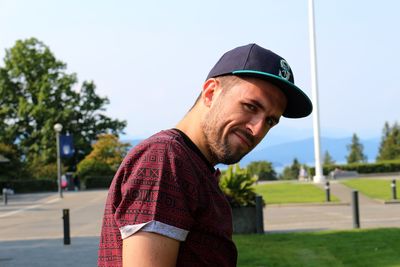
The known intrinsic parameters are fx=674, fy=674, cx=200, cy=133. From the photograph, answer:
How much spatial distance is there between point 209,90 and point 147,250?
0.55m

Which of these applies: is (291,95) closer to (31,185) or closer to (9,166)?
(31,185)

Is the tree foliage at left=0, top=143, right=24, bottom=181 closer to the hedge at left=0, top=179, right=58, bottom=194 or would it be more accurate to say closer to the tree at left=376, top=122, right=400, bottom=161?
the hedge at left=0, top=179, right=58, bottom=194

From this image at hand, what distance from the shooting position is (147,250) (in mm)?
1670

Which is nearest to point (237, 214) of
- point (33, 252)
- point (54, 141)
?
point (33, 252)

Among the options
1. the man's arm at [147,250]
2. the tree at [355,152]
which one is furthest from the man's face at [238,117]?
the tree at [355,152]

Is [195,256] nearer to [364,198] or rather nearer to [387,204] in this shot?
[387,204]

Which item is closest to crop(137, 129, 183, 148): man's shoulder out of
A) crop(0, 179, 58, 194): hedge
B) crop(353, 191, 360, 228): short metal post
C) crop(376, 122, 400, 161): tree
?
crop(353, 191, 360, 228): short metal post

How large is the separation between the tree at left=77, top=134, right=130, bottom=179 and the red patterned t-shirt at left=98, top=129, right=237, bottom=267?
54073 mm

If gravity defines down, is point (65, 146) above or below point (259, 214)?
above

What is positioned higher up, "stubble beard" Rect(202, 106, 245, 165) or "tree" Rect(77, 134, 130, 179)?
"tree" Rect(77, 134, 130, 179)

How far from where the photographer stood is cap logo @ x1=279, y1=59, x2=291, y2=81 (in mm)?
1882

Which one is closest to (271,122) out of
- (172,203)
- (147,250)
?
(172,203)

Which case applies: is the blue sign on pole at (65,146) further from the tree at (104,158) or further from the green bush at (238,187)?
the green bush at (238,187)

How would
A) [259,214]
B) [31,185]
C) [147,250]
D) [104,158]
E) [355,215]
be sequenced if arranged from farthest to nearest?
[104,158] → [31,185] → [355,215] → [259,214] → [147,250]
